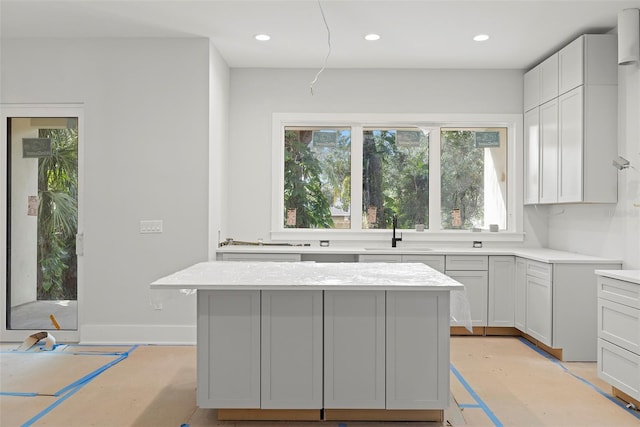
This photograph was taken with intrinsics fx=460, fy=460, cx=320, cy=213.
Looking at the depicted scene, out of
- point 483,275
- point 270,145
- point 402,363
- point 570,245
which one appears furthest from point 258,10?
point 570,245

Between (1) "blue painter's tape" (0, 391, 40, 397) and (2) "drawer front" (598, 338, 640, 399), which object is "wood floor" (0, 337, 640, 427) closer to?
(1) "blue painter's tape" (0, 391, 40, 397)

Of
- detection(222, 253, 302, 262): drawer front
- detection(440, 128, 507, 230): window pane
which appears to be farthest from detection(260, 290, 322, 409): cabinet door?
Result: detection(440, 128, 507, 230): window pane

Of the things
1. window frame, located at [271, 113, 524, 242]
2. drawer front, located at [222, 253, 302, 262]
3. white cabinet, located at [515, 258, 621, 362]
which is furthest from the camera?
window frame, located at [271, 113, 524, 242]

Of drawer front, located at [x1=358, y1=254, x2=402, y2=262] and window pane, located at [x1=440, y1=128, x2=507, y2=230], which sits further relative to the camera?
window pane, located at [x1=440, y1=128, x2=507, y2=230]

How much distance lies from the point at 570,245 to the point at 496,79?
198cm

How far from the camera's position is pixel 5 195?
447cm

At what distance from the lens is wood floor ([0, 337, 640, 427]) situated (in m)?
2.75

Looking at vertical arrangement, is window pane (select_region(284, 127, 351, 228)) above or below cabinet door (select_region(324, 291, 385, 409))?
above

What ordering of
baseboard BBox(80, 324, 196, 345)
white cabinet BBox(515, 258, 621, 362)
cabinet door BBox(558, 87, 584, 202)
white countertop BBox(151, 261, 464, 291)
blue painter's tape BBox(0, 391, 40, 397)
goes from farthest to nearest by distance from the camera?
baseboard BBox(80, 324, 196, 345), cabinet door BBox(558, 87, 584, 202), white cabinet BBox(515, 258, 621, 362), blue painter's tape BBox(0, 391, 40, 397), white countertop BBox(151, 261, 464, 291)

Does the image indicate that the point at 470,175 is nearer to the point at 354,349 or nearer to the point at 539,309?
the point at 539,309

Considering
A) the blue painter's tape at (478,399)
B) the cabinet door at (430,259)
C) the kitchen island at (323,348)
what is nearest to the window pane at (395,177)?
the cabinet door at (430,259)

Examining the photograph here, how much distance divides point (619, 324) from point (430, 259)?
188cm

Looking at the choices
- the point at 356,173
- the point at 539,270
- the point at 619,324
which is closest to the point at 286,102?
the point at 356,173

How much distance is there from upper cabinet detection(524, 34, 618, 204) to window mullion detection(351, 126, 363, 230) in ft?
6.43
